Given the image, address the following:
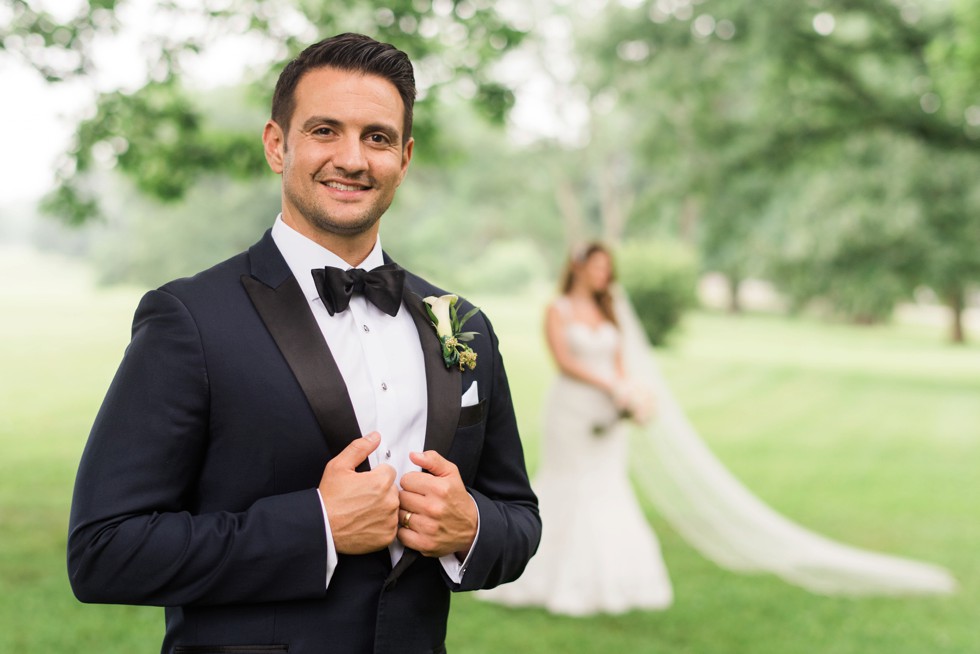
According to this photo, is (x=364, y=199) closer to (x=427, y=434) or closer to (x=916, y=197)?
(x=427, y=434)

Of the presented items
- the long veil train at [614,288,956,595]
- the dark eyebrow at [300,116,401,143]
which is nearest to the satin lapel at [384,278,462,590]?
the dark eyebrow at [300,116,401,143]

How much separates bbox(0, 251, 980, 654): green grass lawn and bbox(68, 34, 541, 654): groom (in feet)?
14.7

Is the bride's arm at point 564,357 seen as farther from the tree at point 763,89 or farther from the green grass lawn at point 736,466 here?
the tree at point 763,89

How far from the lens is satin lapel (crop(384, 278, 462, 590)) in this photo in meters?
1.97

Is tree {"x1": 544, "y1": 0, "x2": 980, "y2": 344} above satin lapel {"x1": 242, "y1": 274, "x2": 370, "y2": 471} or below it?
above

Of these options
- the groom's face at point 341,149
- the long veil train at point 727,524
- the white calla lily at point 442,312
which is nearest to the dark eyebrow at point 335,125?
the groom's face at point 341,149

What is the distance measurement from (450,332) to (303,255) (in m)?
0.33

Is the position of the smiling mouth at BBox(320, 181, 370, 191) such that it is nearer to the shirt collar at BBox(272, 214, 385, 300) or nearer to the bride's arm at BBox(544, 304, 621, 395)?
the shirt collar at BBox(272, 214, 385, 300)

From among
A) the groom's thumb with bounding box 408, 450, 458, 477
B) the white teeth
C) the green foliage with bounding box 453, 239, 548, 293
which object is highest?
the green foliage with bounding box 453, 239, 548, 293

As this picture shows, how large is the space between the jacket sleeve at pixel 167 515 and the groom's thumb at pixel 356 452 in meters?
0.08

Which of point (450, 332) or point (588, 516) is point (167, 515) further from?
point (588, 516)

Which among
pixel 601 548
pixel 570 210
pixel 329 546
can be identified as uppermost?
pixel 570 210

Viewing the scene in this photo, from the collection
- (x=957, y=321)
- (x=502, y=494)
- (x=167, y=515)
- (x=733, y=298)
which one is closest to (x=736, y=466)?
(x=502, y=494)

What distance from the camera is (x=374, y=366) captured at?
6.52 feet
